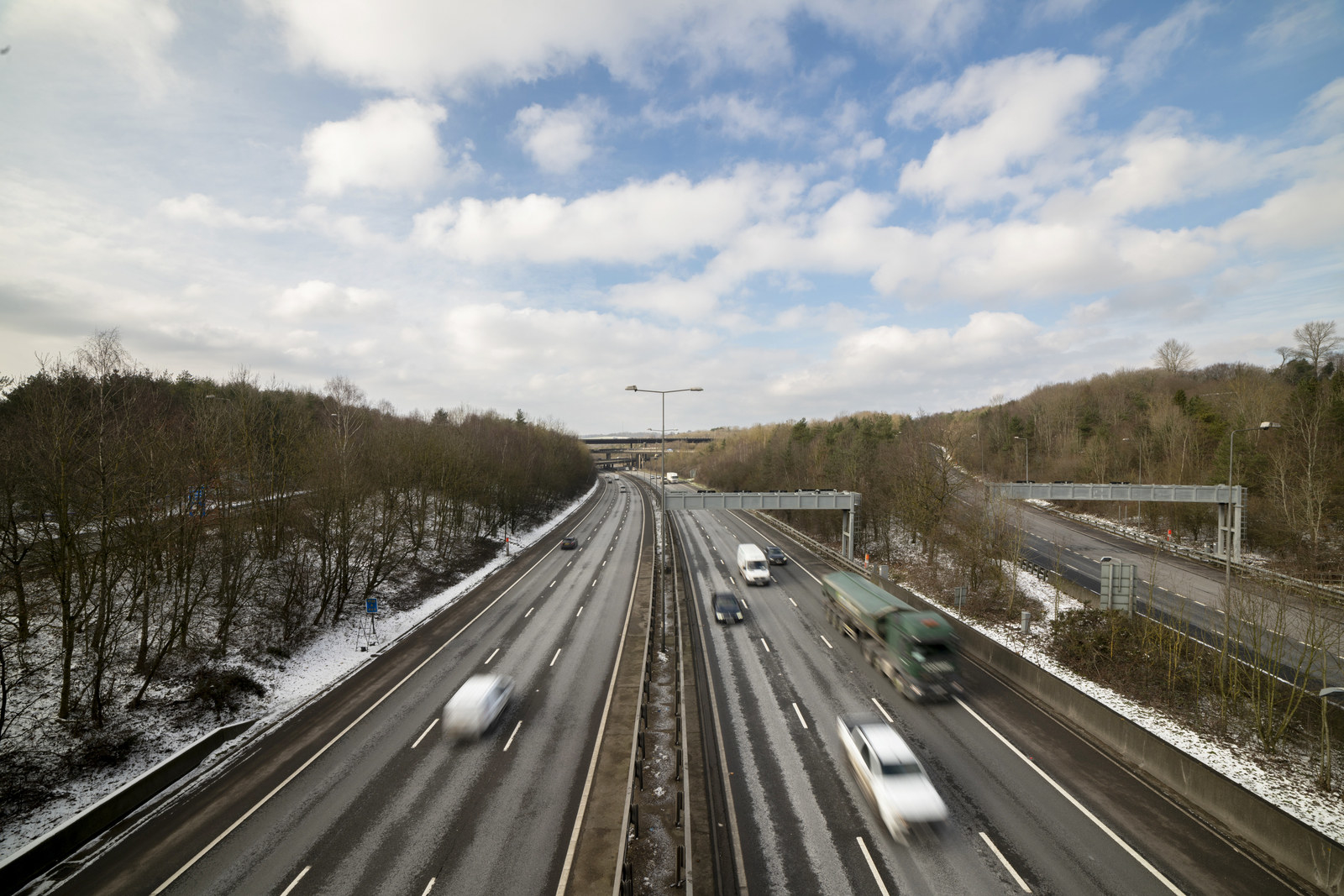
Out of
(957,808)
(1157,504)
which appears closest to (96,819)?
(957,808)

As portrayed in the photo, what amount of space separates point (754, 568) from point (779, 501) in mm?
9264

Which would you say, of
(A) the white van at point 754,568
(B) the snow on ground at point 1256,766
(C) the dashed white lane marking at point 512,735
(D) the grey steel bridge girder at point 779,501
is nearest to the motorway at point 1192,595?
(B) the snow on ground at point 1256,766

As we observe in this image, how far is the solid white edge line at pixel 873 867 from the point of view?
35.6ft

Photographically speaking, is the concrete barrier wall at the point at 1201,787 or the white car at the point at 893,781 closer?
the concrete barrier wall at the point at 1201,787

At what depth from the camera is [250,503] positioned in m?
25.3

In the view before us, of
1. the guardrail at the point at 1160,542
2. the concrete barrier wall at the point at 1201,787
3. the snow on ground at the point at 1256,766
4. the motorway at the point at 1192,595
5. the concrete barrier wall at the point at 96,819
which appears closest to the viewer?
the concrete barrier wall at the point at 1201,787

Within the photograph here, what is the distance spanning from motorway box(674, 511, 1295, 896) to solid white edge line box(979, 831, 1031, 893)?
30 mm

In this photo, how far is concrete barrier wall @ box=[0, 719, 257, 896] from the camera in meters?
11.1

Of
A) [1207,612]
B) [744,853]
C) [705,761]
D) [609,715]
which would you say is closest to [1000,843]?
[744,853]

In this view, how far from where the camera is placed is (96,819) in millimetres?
12758

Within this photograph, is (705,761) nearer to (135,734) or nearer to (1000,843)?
(1000,843)

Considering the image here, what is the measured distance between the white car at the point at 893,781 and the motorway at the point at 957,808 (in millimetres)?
450

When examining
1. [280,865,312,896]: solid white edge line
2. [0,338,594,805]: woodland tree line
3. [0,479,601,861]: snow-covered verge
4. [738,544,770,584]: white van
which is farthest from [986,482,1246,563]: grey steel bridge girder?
[0,338,594,805]: woodland tree line

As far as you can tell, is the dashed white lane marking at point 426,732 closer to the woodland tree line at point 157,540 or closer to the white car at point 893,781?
the woodland tree line at point 157,540
